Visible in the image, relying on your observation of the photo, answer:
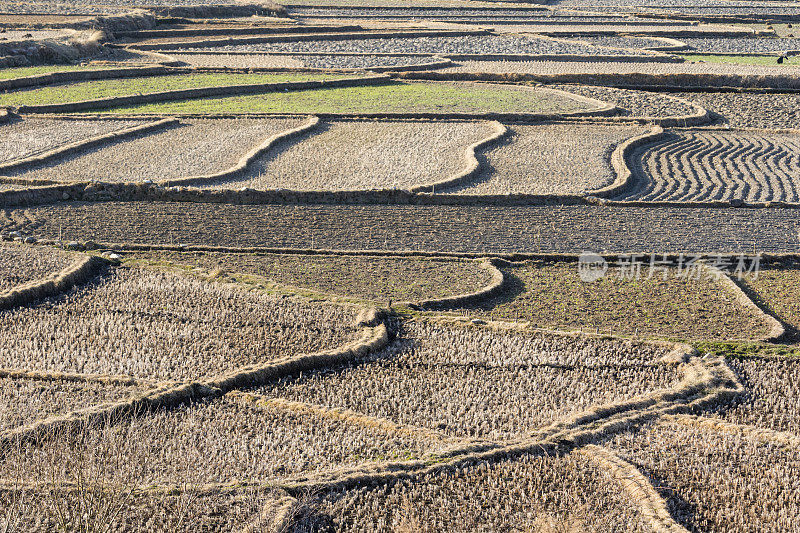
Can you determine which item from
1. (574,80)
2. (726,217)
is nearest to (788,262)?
(726,217)

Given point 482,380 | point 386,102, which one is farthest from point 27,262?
point 386,102

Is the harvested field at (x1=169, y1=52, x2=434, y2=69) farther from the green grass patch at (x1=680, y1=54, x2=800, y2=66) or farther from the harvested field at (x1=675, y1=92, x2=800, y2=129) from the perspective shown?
the green grass patch at (x1=680, y1=54, x2=800, y2=66)

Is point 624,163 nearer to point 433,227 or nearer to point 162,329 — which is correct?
point 433,227

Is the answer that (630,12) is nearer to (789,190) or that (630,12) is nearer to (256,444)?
(789,190)

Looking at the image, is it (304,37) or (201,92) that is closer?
(201,92)

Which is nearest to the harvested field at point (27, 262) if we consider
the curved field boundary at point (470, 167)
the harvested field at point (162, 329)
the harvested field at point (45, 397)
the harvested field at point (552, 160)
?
the harvested field at point (162, 329)
